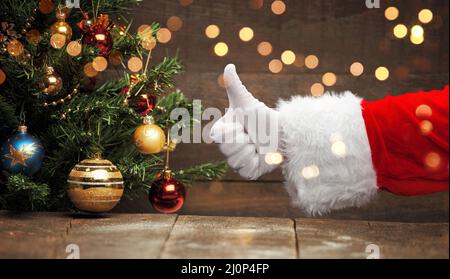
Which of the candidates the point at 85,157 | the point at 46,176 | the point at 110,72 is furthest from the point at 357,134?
the point at 110,72

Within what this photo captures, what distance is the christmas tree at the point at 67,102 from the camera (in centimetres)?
148

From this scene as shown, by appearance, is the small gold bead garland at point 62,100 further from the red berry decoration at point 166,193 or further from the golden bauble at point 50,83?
the red berry decoration at point 166,193

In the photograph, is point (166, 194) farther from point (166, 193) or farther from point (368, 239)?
point (368, 239)

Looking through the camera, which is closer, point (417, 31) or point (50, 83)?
point (50, 83)

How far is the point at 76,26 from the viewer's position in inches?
67.9

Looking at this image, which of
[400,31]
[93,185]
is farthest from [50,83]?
[400,31]

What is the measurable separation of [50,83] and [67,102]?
0.36 ft

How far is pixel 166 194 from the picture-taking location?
57.4 inches

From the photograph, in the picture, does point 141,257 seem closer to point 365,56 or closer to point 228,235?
point 228,235

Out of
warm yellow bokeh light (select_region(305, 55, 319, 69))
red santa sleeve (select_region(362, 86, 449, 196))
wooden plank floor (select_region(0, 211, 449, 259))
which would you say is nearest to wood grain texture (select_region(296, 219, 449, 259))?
wooden plank floor (select_region(0, 211, 449, 259))

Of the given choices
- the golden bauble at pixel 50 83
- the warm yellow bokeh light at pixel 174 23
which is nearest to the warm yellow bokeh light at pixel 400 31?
the warm yellow bokeh light at pixel 174 23

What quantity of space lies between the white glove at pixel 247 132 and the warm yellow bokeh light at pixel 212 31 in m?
0.65

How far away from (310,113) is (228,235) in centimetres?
29

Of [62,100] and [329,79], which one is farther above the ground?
[329,79]
